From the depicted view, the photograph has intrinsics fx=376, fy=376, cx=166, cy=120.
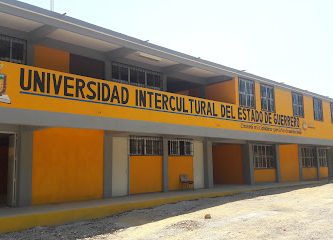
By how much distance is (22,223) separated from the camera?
1023 cm

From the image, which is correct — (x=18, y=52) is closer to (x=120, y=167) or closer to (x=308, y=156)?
(x=120, y=167)

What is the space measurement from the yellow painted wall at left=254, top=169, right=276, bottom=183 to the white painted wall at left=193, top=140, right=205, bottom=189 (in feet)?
14.0

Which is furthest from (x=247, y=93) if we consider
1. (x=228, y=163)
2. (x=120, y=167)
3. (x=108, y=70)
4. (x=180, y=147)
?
(x=120, y=167)

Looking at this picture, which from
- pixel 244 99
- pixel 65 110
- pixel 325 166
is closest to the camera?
pixel 65 110

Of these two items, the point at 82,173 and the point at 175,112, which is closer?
the point at 82,173

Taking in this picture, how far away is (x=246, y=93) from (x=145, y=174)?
7.58 m

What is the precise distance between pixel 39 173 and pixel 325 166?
2402cm

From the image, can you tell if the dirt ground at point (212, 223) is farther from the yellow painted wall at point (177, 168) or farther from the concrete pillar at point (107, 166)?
the yellow painted wall at point (177, 168)

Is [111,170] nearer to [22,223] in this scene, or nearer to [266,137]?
[22,223]

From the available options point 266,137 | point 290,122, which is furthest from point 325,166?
point 266,137

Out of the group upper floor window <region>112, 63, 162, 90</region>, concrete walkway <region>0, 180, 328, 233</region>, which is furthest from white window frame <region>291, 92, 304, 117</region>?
concrete walkway <region>0, 180, 328, 233</region>

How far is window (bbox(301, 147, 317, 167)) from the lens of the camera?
2724 cm

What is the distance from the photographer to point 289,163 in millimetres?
25453

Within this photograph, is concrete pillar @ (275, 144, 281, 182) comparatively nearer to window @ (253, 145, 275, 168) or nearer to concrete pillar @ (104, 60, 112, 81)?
window @ (253, 145, 275, 168)
